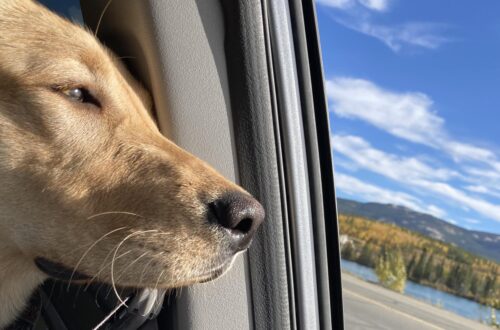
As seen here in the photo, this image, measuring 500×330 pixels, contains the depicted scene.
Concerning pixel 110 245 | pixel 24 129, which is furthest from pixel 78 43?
pixel 110 245

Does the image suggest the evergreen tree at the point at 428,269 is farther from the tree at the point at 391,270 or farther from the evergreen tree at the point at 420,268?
the tree at the point at 391,270

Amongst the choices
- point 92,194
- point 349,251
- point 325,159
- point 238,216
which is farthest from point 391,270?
point 92,194

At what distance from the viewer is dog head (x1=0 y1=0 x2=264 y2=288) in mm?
2141

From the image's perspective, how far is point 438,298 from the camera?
294 cm

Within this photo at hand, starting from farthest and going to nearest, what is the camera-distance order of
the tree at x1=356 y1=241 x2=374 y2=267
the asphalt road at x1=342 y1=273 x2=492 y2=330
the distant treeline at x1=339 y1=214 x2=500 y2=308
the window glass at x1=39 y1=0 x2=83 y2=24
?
the tree at x1=356 y1=241 x2=374 y2=267 → the asphalt road at x1=342 y1=273 x2=492 y2=330 → the distant treeline at x1=339 y1=214 x2=500 y2=308 → the window glass at x1=39 y1=0 x2=83 y2=24

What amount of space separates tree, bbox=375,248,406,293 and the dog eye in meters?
1.73

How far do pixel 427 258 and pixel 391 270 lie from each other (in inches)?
10.6

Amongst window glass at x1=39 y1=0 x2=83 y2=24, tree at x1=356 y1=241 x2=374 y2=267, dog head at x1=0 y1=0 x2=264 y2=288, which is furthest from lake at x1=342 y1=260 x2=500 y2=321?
window glass at x1=39 y1=0 x2=83 y2=24

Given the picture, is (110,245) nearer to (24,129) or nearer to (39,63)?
(24,129)

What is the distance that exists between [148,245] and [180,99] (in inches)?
20.4

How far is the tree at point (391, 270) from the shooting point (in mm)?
3406

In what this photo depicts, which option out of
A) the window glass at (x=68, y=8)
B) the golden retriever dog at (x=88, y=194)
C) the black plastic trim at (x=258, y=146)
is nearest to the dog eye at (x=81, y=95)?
the golden retriever dog at (x=88, y=194)

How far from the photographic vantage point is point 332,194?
261 cm

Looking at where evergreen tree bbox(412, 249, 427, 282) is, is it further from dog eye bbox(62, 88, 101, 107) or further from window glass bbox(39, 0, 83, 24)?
window glass bbox(39, 0, 83, 24)
